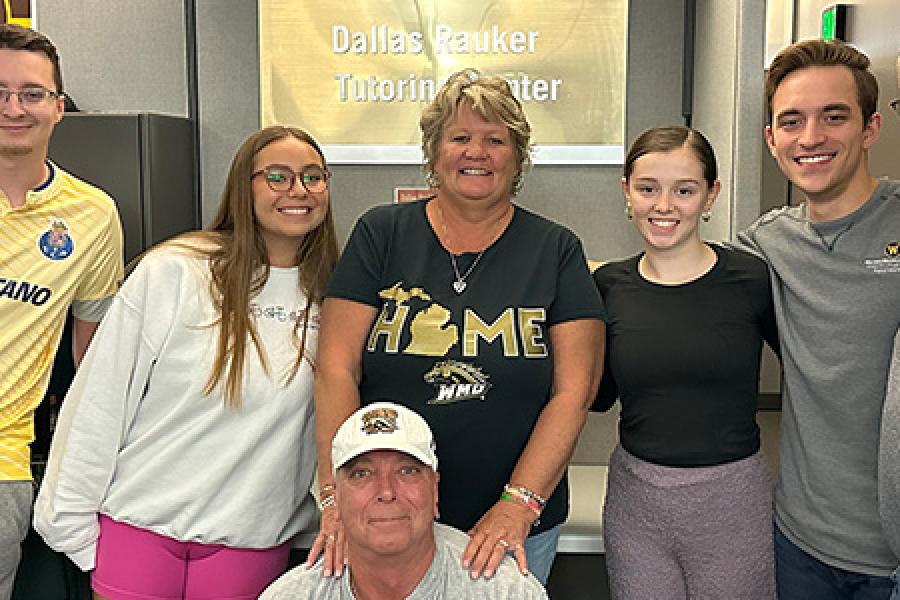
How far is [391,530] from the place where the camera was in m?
1.64

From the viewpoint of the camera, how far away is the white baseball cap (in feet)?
5.43

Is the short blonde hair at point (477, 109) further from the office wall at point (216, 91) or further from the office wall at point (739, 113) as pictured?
the office wall at point (216, 91)

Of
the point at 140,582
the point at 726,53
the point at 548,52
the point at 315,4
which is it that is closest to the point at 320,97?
the point at 315,4

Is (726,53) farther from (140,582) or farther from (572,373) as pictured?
(140,582)

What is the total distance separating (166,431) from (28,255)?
546mm

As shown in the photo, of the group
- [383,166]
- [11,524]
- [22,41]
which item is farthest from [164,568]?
[383,166]

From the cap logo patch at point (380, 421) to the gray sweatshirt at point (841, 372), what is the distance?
31.0 inches

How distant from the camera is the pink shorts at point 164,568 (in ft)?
6.41

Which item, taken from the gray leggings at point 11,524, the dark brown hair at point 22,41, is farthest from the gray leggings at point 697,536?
the dark brown hair at point 22,41

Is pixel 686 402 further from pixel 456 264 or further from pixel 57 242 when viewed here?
pixel 57 242

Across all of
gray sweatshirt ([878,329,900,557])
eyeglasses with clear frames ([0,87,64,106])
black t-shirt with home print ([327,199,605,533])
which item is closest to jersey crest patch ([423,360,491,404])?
black t-shirt with home print ([327,199,605,533])

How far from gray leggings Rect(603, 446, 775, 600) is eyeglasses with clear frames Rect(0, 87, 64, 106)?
4.99ft

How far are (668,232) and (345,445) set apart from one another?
77 centimetres

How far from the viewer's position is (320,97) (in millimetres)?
3166
